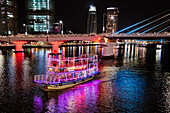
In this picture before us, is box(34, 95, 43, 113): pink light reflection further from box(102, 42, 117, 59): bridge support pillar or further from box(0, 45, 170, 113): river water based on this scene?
box(102, 42, 117, 59): bridge support pillar

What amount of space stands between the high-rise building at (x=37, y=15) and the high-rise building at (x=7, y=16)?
11.4 meters

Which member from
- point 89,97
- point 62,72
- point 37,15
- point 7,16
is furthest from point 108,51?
point 37,15

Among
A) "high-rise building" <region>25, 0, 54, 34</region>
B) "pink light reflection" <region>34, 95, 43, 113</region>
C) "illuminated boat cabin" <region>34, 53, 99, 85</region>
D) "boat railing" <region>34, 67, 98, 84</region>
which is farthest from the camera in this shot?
"high-rise building" <region>25, 0, 54, 34</region>

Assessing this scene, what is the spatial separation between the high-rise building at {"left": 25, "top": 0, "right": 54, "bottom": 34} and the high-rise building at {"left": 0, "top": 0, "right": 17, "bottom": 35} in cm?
1141

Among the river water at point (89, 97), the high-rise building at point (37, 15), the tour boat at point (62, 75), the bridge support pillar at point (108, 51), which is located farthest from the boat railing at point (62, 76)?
the high-rise building at point (37, 15)

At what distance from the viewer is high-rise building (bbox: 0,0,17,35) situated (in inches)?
5157

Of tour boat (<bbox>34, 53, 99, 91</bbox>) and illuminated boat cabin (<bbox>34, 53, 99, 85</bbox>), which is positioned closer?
tour boat (<bbox>34, 53, 99, 91</bbox>)

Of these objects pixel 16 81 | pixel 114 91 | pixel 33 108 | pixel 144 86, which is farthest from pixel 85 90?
pixel 16 81

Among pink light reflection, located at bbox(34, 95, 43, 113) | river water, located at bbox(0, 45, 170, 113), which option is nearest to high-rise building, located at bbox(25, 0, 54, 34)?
river water, located at bbox(0, 45, 170, 113)

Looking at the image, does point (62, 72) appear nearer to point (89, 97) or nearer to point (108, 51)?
point (89, 97)

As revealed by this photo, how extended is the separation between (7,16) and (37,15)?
975 inches

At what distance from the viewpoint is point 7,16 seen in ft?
443

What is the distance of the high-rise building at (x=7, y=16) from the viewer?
13100 centimetres

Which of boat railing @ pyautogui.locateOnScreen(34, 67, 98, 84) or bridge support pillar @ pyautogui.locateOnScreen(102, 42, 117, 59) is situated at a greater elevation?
bridge support pillar @ pyautogui.locateOnScreen(102, 42, 117, 59)
